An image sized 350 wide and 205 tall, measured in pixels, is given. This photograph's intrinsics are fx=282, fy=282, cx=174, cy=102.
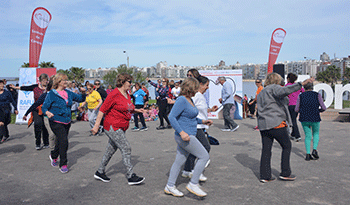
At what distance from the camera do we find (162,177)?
4.90m

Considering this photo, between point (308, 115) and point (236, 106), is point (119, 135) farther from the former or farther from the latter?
point (236, 106)

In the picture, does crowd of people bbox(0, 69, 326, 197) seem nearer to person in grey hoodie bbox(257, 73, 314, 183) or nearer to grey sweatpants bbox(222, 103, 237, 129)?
person in grey hoodie bbox(257, 73, 314, 183)

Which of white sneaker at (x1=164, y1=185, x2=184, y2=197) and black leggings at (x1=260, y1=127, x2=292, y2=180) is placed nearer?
white sneaker at (x1=164, y1=185, x2=184, y2=197)

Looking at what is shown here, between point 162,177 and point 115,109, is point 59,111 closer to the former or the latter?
point 115,109

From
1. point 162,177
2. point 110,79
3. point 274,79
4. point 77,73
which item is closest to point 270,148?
point 274,79

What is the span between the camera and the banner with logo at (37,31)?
12055 mm

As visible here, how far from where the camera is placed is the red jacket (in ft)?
14.4

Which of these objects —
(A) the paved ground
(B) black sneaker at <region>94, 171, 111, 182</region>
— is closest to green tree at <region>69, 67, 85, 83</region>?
(A) the paved ground

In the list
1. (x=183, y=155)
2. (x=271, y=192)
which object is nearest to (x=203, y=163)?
(x=183, y=155)

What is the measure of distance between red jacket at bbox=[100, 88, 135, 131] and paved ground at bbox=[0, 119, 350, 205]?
3.29ft

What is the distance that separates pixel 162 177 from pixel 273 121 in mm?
2084

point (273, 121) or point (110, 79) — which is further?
point (110, 79)

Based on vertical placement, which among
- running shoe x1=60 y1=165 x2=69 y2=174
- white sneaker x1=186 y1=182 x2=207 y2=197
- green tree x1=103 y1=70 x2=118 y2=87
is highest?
green tree x1=103 y1=70 x2=118 y2=87

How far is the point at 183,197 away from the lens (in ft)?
13.2
